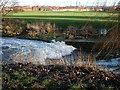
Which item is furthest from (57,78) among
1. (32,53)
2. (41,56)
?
(32,53)

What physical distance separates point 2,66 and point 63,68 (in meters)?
1.41

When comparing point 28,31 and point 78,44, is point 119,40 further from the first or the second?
point 28,31

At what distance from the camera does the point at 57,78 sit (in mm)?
6863

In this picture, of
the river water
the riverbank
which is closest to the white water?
the river water

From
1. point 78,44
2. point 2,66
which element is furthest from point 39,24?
point 2,66

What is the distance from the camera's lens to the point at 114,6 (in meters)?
5.36

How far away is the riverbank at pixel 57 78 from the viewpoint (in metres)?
6.41

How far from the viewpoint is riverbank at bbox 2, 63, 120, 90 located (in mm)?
6410

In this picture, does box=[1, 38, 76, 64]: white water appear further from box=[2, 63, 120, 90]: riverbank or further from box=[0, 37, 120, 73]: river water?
box=[2, 63, 120, 90]: riverbank

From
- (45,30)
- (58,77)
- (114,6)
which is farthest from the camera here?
(45,30)

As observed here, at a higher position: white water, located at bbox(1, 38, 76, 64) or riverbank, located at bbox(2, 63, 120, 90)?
riverbank, located at bbox(2, 63, 120, 90)

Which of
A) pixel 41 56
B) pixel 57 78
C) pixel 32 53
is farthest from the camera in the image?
pixel 32 53

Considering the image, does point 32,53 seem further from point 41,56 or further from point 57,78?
point 57,78

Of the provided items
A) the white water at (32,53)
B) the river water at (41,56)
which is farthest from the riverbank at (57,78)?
the white water at (32,53)
